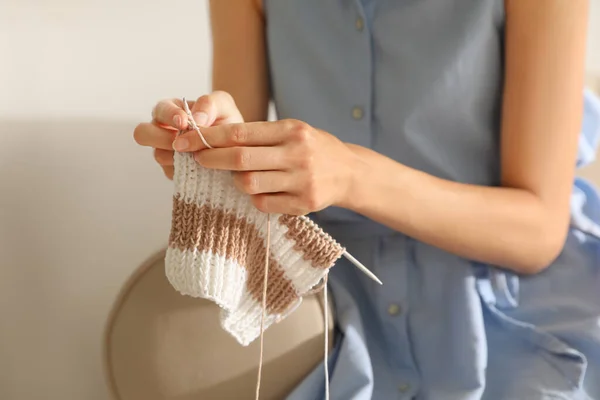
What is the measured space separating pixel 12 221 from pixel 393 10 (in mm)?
680

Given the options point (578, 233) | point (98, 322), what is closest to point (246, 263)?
point (578, 233)

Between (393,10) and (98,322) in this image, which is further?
(98,322)

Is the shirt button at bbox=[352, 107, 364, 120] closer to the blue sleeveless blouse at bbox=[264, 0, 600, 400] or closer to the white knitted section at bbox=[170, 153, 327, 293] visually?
the blue sleeveless blouse at bbox=[264, 0, 600, 400]

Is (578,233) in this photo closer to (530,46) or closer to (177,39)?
(530,46)

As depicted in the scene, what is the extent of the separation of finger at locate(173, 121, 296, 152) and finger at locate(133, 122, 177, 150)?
0.12ft

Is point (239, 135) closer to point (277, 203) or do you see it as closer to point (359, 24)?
point (277, 203)

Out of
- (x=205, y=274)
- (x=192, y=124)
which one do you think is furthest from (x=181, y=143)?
(x=205, y=274)

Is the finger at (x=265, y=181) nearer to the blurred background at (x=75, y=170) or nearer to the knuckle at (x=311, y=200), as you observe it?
the knuckle at (x=311, y=200)

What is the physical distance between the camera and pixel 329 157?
0.55 metres

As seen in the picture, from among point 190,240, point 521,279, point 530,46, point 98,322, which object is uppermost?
point 530,46

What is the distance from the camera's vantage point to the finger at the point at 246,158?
1.67 feet

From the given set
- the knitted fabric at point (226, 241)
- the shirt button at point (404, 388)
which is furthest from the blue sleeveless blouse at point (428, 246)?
the knitted fabric at point (226, 241)

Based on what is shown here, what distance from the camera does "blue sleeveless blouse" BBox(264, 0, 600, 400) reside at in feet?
2.14

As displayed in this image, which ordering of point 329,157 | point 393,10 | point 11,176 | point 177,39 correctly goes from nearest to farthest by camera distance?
point 329,157
point 393,10
point 11,176
point 177,39
